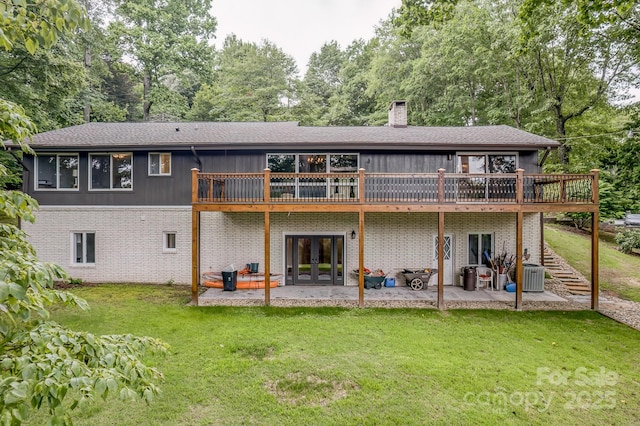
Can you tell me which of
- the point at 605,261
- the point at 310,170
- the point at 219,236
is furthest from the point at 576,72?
the point at 219,236

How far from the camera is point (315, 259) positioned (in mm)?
11680

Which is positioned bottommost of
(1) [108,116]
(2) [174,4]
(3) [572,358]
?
(3) [572,358]

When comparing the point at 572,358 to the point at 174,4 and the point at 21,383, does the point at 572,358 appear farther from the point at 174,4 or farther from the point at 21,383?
the point at 174,4

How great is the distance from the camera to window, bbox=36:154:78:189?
11.4 metres

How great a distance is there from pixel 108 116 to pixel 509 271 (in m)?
25.4

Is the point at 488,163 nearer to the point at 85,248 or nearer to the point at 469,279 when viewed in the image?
the point at 469,279

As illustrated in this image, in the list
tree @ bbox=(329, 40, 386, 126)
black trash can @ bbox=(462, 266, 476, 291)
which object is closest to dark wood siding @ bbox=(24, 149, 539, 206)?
black trash can @ bbox=(462, 266, 476, 291)

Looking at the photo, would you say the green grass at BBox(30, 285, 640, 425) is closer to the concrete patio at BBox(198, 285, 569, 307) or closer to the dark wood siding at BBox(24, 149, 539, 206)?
the concrete patio at BBox(198, 285, 569, 307)

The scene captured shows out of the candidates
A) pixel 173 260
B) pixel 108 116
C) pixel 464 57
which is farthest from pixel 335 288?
pixel 108 116

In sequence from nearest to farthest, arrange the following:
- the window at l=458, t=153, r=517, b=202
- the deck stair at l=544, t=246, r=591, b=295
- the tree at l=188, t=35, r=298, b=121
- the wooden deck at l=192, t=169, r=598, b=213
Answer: the wooden deck at l=192, t=169, r=598, b=213, the window at l=458, t=153, r=517, b=202, the deck stair at l=544, t=246, r=591, b=295, the tree at l=188, t=35, r=298, b=121

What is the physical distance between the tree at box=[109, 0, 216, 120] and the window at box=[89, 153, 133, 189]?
1273 centimetres

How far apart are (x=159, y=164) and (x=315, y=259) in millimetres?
6909

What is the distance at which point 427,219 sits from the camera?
11.6 m

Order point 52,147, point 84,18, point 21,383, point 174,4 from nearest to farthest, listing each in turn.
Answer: point 21,383 → point 84,18 → point 52,147 → point 174,4
